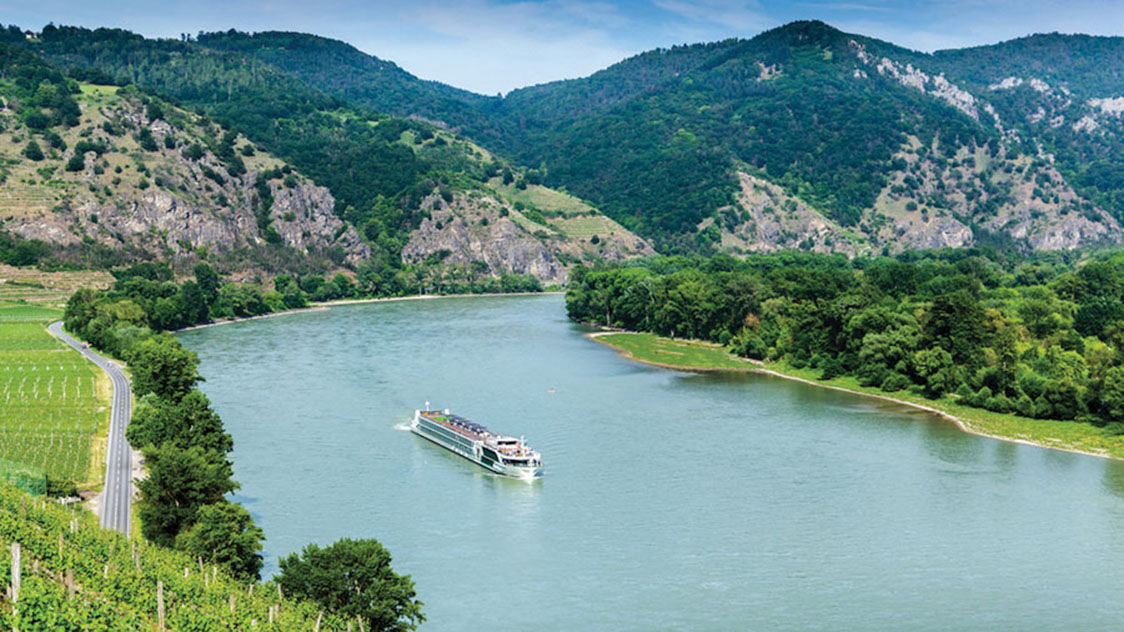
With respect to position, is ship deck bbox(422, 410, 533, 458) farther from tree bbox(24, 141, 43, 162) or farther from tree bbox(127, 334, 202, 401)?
tree bbox(24, 141, 43, 162)

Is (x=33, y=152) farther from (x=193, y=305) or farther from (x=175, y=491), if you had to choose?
(x=175, y=491)

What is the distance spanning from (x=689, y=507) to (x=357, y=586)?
23274 mm

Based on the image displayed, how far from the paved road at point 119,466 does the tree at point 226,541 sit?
718 cm

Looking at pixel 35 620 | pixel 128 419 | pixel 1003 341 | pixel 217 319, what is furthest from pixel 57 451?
pixel 217 319

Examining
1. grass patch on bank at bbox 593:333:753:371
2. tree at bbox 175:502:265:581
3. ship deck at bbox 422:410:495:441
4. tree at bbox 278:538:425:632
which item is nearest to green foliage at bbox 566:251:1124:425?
grass patch on bank at bbox 593:333:753:371

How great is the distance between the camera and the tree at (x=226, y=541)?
1620 inches

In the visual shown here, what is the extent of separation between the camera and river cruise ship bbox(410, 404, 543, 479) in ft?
208

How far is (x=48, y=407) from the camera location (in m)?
74.2

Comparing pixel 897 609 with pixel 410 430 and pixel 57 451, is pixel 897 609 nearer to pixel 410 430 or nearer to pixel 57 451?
pixel 410 430

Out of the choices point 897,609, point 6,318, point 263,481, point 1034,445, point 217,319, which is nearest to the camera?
point 897,609

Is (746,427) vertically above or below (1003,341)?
below

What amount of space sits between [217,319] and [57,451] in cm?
10114

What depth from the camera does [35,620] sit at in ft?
92.2

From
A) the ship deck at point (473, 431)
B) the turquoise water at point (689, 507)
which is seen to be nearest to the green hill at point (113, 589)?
the turquoise water at point (689, 507)
